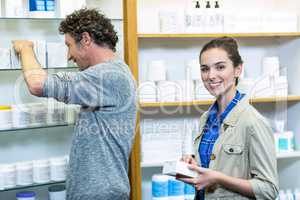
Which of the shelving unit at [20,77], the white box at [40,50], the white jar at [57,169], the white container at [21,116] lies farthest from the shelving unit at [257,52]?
the white container at [21,116]

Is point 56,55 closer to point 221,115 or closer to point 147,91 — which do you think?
point 147,91

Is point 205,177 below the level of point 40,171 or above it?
above

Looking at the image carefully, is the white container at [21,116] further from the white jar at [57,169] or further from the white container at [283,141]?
the white container at [283,141]

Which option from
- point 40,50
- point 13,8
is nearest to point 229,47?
point 40,50

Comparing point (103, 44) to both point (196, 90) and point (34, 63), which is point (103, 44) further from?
point (196, 90)

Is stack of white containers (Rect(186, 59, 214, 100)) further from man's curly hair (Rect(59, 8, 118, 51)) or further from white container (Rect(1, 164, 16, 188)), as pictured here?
white container (Rect(1, 164, 16, 188))

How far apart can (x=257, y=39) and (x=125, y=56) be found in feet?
4.00

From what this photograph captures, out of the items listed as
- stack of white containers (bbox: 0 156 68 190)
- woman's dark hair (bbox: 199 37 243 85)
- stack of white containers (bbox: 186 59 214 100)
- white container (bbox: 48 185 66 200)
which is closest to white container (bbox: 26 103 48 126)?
stack of white containers (bbox: 0 156 68 190)

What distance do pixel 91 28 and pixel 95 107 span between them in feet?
1.17

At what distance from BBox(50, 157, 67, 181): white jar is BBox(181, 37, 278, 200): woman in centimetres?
92

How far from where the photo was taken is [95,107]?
1.76 meters

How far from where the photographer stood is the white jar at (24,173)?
7.50 ft

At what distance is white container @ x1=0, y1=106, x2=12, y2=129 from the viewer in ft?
7.37

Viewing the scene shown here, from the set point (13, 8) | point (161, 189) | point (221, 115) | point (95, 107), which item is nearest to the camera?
point (221, 115)
